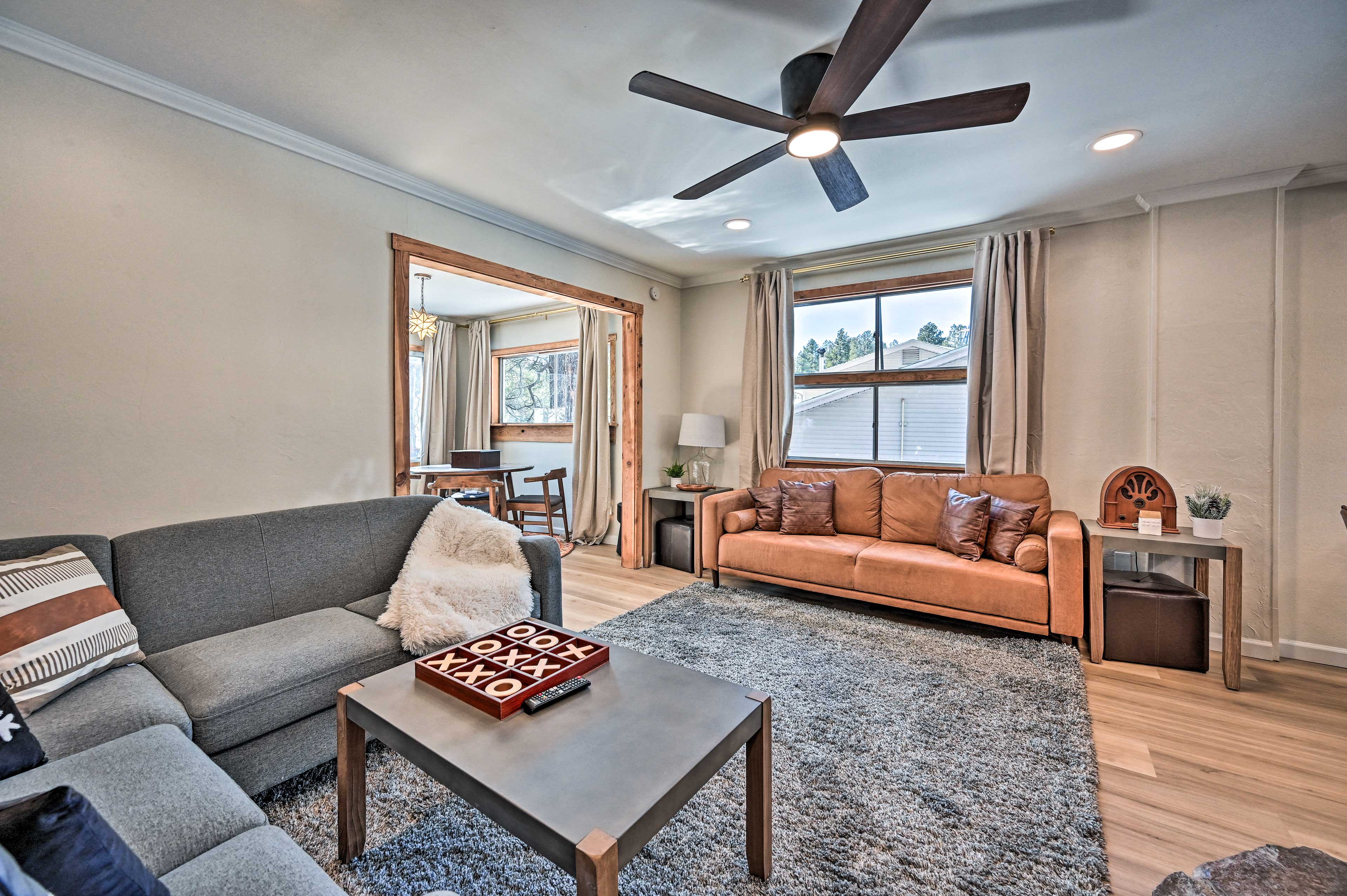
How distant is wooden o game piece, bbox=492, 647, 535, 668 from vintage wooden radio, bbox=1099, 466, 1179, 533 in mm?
3193

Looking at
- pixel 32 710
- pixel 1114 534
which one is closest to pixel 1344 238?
pixel 1114 534

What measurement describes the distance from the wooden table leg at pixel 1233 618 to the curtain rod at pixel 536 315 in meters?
5.27

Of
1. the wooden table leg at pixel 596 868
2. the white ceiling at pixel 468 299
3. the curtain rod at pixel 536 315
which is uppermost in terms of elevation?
the white ceiling at pixel 468 299

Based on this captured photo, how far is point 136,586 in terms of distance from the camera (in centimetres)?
194

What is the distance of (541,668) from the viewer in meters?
1.58

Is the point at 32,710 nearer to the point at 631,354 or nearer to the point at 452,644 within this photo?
the point at 452,644

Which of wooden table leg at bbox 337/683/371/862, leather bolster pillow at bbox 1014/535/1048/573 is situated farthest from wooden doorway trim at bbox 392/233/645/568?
leather bolster pillow at bbox 1014/535/1048/573

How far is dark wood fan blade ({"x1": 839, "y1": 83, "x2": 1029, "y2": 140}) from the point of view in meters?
1.78

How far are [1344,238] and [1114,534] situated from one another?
6.19ft

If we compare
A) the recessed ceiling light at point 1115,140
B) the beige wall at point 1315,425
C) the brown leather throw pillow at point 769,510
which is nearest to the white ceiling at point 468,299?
the brown leather throw pillow at point 769,510

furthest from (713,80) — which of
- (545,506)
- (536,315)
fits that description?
(536,315)

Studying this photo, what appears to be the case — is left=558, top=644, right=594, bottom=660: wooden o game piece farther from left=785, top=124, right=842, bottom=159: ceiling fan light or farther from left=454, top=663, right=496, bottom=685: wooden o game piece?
left=785, top=124, right=842, bottom=159: ceiling fan light

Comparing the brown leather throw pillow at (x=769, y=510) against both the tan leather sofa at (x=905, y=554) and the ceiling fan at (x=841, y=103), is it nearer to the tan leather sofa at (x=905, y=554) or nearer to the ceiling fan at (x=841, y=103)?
the tan leather sofa at (x=905, y=554)

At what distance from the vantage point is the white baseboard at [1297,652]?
9.57ft
